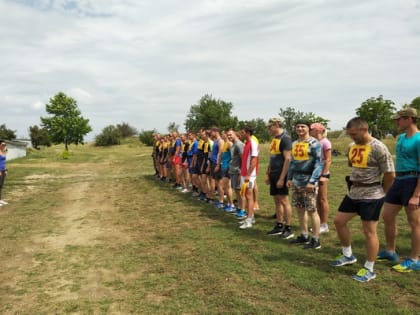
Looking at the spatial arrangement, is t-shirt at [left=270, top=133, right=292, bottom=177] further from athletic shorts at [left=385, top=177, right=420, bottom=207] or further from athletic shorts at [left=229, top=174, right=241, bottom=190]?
athletic shorts at [left=385, top=177, right=420, bottom=207]

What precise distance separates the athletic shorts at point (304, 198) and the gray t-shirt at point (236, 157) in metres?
2.43

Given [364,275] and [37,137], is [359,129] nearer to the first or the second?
[364,275]

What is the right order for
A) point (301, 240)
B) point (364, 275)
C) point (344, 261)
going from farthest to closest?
point (301, 240), point (344, 261), point (364, 275)

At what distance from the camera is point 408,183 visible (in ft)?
15.5

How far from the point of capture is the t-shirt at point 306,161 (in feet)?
18.5

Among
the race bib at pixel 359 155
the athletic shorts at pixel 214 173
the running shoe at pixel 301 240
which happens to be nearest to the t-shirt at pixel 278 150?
the running shoe at pixel 301 240

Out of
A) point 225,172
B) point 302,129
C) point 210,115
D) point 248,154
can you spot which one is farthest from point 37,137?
point 302,129

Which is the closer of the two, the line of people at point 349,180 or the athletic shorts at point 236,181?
the line of people at point 349,180

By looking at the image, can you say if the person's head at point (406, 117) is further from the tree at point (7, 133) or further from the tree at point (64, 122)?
the tree at point (7, 133)

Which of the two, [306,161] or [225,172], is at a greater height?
[306,161]

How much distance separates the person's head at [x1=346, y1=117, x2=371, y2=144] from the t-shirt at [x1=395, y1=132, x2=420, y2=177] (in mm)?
542

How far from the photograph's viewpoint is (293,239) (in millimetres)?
6324

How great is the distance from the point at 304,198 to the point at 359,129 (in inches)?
62.3

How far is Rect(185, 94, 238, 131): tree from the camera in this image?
221 feet
